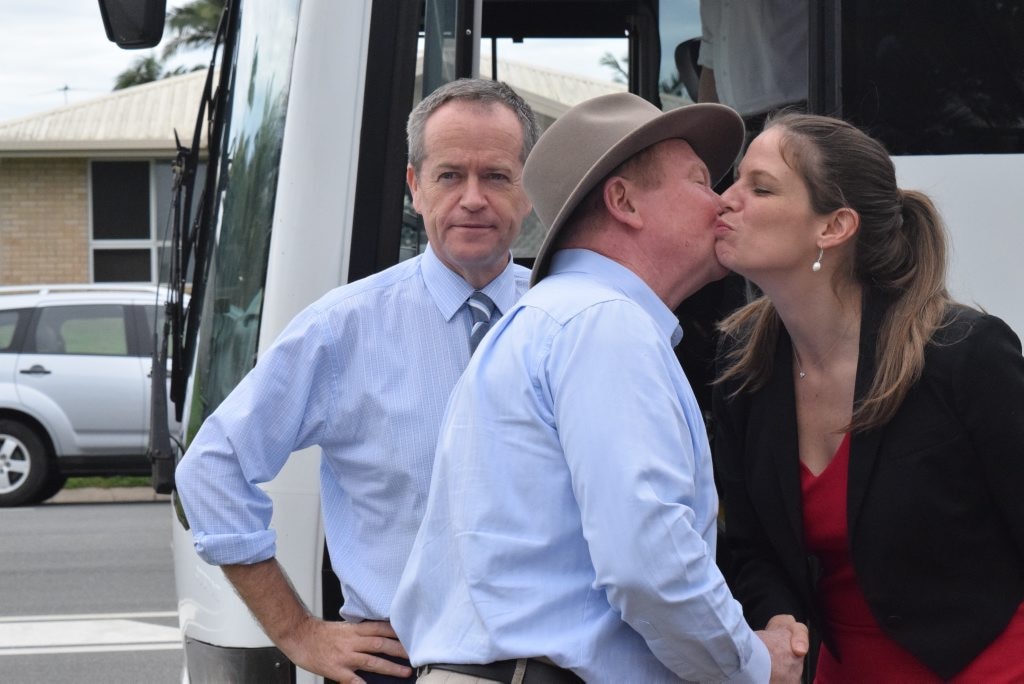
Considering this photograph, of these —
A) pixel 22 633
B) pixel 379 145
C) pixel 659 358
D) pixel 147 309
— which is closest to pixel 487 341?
pixel 659 358

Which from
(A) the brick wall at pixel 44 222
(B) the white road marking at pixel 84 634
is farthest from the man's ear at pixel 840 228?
(A) the brick wall at pixel 44 222

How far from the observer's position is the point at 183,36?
35.6 metres

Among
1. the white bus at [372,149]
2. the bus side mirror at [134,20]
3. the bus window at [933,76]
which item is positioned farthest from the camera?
the bus side mirror at [134,20]

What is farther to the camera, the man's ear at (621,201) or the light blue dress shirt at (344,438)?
the light blue dress shirt at (344,438)

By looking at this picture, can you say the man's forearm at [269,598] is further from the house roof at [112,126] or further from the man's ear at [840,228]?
the house roof at [112,126]

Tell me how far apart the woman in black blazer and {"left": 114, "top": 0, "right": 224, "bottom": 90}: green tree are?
33692 mm

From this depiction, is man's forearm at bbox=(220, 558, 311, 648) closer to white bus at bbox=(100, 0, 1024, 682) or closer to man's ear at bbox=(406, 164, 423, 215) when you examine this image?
white bus at bbox=(100, 0, 1024, 682)

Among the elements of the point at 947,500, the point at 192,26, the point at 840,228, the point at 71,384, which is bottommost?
the point at 71,384

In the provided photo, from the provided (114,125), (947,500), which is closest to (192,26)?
(114,125)

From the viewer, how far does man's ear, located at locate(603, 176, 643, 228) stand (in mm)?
2229

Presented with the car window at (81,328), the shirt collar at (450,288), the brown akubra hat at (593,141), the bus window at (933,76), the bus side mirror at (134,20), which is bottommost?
the car window at (81,328)

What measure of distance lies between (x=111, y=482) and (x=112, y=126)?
1158 cm

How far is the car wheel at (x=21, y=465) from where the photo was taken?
12742 millimetres

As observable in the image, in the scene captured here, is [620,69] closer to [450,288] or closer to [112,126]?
[450,288]
